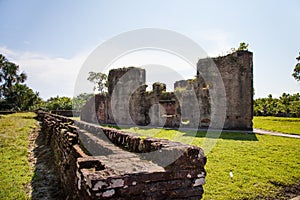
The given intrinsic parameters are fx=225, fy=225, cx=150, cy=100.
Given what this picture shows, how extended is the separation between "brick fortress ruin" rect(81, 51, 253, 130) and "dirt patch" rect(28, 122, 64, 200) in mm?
10941

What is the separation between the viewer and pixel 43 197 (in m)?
4.98

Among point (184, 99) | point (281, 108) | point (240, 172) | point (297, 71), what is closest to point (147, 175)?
point (240, 172)

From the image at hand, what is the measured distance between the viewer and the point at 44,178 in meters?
6.14

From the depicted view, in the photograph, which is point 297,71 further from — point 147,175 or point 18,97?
point 18,97

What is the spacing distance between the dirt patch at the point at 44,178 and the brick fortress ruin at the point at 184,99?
35.9 feet

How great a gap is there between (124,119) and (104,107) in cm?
391

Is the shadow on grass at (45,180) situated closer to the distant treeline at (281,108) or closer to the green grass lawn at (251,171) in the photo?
the green grass lawn at (251,171)

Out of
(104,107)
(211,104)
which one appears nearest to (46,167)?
(211,104)

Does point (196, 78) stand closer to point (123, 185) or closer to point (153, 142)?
point (153, 142)

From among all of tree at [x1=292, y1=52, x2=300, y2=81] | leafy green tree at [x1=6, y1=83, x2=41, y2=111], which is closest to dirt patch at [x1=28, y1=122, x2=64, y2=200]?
tree at [x1=292, y1=52, x2=300, y2=81]

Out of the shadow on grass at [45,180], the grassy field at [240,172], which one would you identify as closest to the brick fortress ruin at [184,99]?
the grassy field at [240,172]

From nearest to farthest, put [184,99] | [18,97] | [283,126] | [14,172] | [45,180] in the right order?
1. [45,180]
2. [14,172]
3. [283,126]
4. [184,99]
5. [18,97]

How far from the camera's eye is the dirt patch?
510cm

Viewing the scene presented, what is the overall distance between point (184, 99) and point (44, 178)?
13.2 metres
